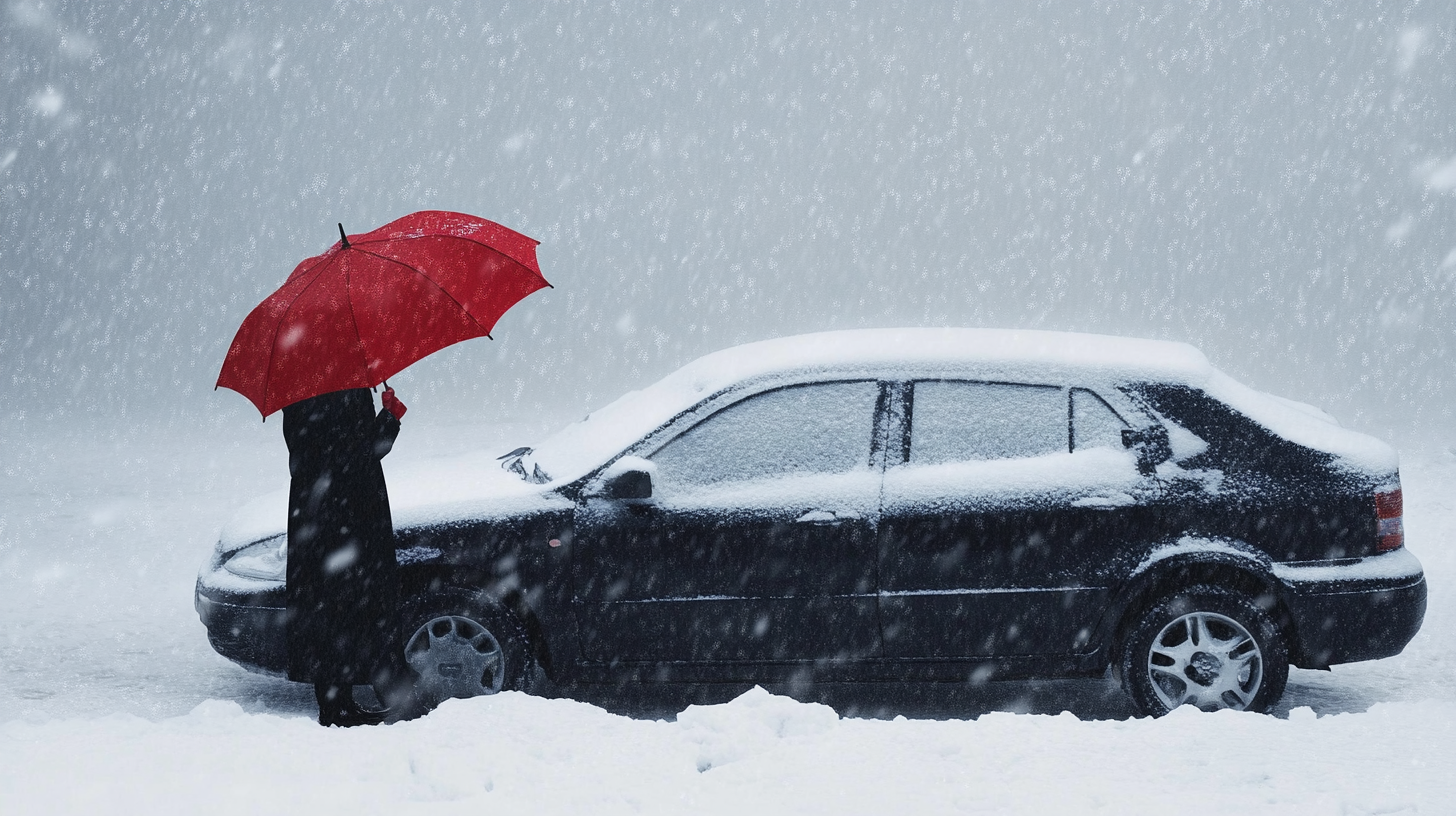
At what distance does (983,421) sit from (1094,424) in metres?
0.41

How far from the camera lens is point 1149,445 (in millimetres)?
5254

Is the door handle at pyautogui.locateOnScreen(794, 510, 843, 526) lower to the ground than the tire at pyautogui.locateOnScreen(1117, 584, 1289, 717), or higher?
higher

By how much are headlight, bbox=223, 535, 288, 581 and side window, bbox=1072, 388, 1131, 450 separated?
300 centimetres

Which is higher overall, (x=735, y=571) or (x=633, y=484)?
(x=633, y=484)

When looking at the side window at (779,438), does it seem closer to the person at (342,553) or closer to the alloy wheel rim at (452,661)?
the alloy wheel rim at (452,661)

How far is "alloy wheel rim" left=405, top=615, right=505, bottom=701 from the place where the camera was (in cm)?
528

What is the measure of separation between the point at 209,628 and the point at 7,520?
5.80 meters

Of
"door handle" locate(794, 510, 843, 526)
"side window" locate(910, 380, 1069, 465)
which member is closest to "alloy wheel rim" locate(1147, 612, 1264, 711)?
"side window" locate(910, 380, 1069, 465)

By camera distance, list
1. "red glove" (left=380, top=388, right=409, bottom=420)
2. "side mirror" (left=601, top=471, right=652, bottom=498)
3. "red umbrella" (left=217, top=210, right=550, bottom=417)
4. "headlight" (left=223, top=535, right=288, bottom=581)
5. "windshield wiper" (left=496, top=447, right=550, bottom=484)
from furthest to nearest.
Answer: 1. "windshield wiper" (left=496, top=447, right=550, bottom=484)
2. "headlight" (left=223, top=535, right=288, bottom=581)
3. "side mirror" (left=601, top=471, right=652, bottom=498)
4. "red glove" (left=380, top=388, right=409, bottom=420)
5. "red umbrella" (left=217, top=210, right=550, bottom=417)

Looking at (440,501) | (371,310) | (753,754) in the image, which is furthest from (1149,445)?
(371,310)

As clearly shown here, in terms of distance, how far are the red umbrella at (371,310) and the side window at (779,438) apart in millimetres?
851

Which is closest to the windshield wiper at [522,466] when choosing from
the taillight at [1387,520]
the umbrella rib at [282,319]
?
the umbrella rib at [282,319]

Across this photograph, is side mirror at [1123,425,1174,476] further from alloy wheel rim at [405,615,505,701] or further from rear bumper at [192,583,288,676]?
rear bumper at [192,583,288,676]

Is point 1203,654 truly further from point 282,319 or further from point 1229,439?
point 282,319
